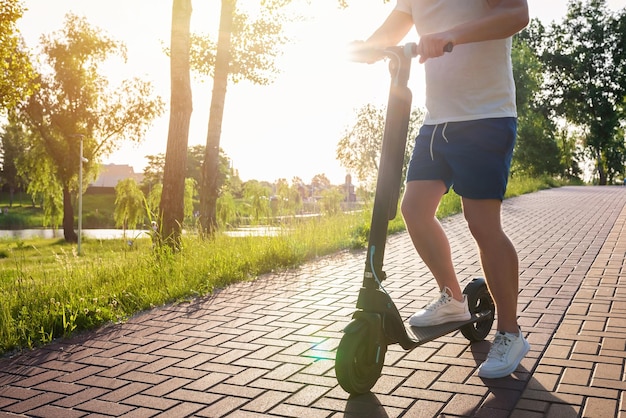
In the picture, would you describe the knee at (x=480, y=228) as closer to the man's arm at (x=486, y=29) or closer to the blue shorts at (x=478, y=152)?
the blue shorts at (x=478, y=152)

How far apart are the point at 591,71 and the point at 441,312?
50.6 meters

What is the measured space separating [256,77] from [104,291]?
12.6 metres

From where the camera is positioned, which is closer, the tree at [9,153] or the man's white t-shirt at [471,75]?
the man's white t-shirt at [471,75]

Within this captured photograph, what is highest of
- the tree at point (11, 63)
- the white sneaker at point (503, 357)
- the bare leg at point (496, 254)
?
the tree at point (11, 63)

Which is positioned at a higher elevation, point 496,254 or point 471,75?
point 471,75

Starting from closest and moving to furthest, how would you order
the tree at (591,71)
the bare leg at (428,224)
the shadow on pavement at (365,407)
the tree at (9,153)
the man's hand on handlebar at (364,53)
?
the shadow on pavement at (365,407)
the man's hand on handlebar at (364,53)
the bare leg at (428,224)
the tree at (591,71)
the tree at (9,153)

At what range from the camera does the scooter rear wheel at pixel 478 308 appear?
4.09 metres

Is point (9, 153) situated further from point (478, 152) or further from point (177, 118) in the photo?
point (478, 152)

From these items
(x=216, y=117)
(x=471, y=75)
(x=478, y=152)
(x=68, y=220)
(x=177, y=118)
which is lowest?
(x=68, y=220)

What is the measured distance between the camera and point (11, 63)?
17453 mm

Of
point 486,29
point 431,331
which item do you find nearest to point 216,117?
point 431,331

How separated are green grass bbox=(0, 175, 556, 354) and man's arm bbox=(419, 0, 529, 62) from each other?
313cm

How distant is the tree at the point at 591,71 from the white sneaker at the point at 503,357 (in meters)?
49.0

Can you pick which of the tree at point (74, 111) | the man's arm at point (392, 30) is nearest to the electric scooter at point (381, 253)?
the man's arm at point (392, 30)
